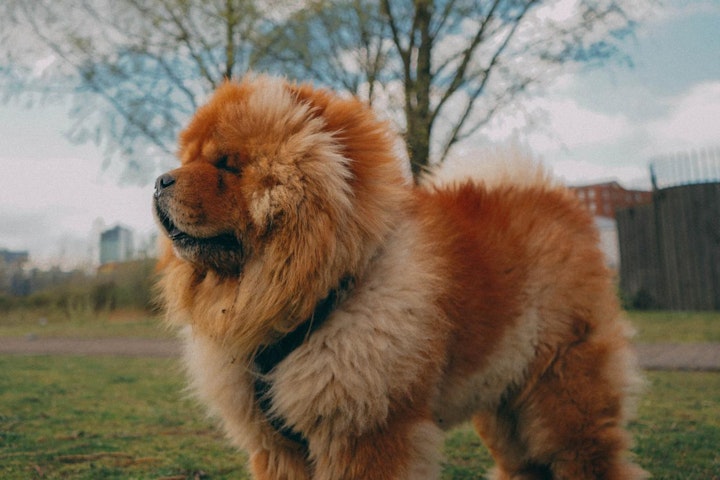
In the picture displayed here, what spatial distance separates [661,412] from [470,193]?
312cm

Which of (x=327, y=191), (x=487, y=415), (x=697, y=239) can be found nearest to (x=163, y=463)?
(x=487, y=415)

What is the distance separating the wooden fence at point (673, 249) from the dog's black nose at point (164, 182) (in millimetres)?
12016

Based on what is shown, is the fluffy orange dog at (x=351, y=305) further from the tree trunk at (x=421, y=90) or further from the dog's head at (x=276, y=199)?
the tree trunk at (x=421, y=90)

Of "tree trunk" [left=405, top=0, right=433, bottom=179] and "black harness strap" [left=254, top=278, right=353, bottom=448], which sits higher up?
"tree trunk" [left=405, top=0, right=433, bottom=179]

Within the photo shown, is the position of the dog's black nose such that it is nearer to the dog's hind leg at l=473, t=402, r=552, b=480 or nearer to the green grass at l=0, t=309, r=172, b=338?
the dog's hind leg at l=473, t=402, r=552, b=480

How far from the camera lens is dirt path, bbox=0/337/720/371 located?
7.05m

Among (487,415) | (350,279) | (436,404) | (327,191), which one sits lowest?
(487,415)

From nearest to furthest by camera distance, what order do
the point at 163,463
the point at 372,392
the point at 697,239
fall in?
the point at 372,392 < the point at 163,463 < the point at 697,239

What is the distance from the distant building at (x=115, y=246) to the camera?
57.4 feet

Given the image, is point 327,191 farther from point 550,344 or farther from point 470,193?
point 550,344

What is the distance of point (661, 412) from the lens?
16.2ft

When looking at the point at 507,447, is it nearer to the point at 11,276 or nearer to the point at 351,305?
the point at 351,305

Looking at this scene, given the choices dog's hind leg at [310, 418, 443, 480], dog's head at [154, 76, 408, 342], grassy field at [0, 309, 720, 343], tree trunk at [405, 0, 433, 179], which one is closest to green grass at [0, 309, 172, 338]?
grassy field at [0, 309, 720, 343]

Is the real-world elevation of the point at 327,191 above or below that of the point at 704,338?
above
